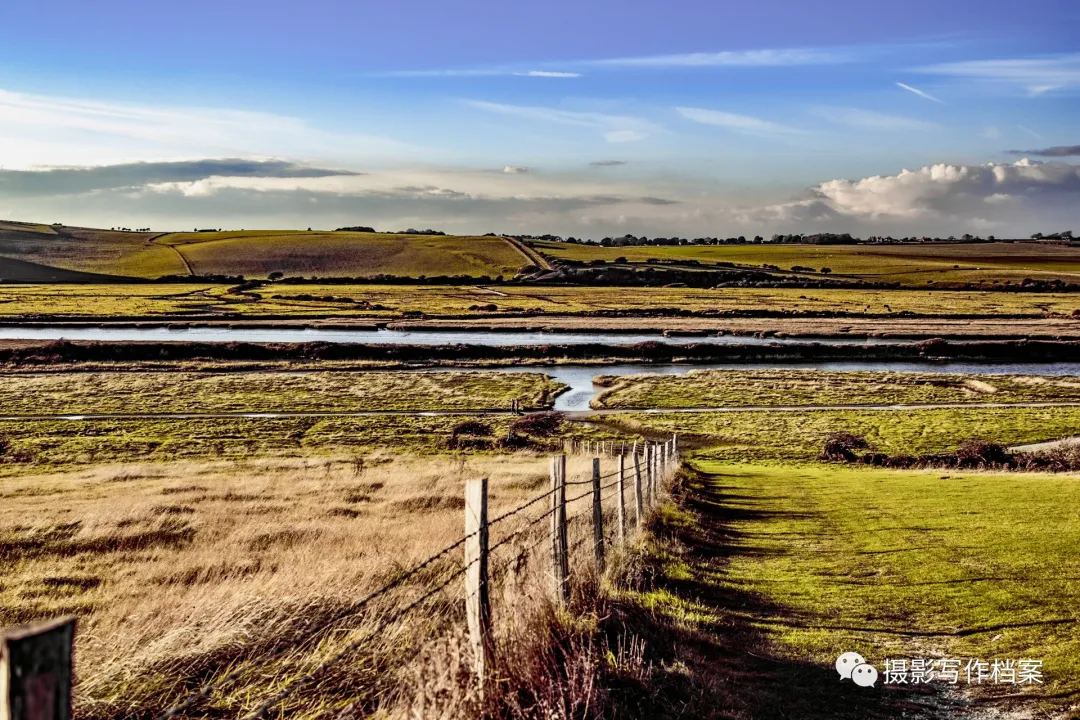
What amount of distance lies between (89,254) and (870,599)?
191841 millimetres

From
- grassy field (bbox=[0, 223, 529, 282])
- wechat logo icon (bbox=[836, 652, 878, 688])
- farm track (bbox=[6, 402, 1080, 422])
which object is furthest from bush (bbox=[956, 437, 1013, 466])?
grassy field (bbox=[0, 223, 529, 282])

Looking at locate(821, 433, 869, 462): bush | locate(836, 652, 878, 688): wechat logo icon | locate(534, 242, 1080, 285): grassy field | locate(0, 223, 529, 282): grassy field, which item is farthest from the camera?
locate(0, 223, 529, 282): grassy field

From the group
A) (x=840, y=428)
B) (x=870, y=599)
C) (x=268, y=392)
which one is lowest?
(x=268, y=392)

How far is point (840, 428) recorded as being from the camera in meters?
41.5

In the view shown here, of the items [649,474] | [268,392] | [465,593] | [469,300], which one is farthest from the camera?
[469,300]

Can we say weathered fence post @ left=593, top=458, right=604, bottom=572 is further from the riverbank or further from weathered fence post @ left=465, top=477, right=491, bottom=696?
the riverbank

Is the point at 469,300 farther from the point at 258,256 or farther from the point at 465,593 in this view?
the point at 465,593

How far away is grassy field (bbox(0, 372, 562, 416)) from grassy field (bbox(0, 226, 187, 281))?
10663 cm

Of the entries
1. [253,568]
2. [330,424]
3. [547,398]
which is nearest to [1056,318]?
[547,398]

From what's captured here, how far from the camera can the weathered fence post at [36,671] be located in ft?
9.21

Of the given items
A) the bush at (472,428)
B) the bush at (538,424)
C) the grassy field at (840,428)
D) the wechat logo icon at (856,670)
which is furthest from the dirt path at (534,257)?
the wechat logo icon at (856,670)

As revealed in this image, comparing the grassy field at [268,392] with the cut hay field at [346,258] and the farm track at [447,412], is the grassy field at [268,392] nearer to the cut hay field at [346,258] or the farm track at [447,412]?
the farm track at [447,412]

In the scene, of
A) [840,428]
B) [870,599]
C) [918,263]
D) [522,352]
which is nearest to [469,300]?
[522,352]

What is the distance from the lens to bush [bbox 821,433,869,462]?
111 ft
